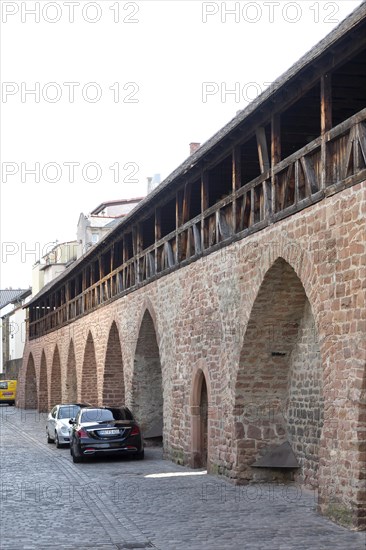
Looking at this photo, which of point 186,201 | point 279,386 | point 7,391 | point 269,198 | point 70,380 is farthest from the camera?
point 7,391

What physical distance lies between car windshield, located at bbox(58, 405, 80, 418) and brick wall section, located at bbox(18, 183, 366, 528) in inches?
78.5

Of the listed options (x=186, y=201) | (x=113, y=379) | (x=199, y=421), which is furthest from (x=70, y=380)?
(x=199, y=421)

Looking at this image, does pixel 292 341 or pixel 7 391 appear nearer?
pixel 292 341

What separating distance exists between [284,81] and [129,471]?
940 cm

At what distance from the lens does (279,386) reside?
1669cm

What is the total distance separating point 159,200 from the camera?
2300 centimetres

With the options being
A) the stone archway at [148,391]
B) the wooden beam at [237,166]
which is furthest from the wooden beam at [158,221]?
the wooden beam at [237,166]

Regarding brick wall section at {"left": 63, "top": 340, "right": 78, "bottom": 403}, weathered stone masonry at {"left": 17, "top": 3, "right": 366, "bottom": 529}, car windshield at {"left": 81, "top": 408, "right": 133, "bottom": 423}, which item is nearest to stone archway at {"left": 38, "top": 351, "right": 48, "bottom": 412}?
brick wall section at {"left": 63, "top": 340, "right": 78, "bottom": 403}

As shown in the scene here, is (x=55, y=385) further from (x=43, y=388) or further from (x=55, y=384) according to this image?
(x=43, y=388)

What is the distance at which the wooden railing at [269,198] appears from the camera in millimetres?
12188

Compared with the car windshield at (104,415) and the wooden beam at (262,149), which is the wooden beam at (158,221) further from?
the wooden beam at (262,149)

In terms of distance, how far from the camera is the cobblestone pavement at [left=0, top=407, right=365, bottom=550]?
10.9 metres

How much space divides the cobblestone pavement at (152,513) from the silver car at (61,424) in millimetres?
5841

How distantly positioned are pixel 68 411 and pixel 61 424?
90cm
